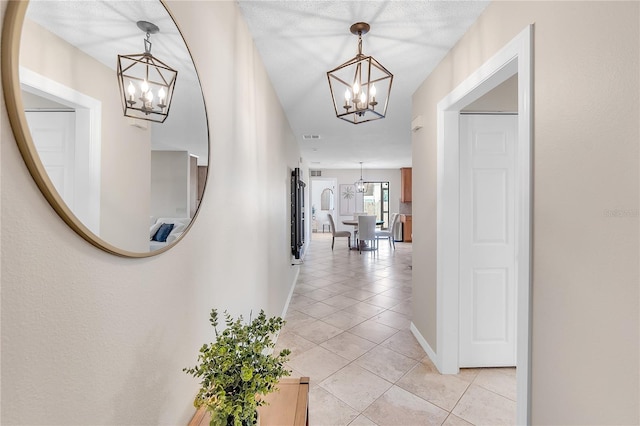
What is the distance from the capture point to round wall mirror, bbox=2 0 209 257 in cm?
48

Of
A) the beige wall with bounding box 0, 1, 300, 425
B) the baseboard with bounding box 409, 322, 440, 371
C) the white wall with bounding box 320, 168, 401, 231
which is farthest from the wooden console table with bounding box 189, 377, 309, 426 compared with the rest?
the white wall with bounding box 320, 168, 401, 231

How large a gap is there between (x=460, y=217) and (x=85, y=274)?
240 cm

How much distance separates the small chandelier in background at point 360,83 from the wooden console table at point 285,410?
4.28 ft

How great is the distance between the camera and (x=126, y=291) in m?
0.74

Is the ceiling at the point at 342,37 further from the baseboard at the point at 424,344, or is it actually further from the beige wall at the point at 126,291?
the baseboard at the point at 424,344

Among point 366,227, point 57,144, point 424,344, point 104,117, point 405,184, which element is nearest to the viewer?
point 57,144

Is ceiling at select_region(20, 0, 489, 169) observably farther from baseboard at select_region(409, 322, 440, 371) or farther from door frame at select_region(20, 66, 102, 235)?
baseboard at select_region(409, 322, 440, 371)

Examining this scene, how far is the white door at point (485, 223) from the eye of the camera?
2.36m

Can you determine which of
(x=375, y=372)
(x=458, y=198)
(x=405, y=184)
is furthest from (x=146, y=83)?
(x=405, y=184)

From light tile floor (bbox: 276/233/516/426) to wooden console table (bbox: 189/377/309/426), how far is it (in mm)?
839

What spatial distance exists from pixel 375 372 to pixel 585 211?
1.89 meters

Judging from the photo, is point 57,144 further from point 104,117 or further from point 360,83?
point 360,83

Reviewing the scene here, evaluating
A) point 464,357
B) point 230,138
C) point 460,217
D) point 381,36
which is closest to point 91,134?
point 230,138

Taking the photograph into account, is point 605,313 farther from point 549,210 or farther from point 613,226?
point 549,210
